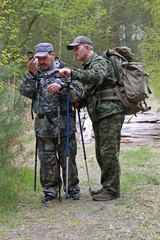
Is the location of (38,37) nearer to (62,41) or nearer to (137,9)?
(62,41)

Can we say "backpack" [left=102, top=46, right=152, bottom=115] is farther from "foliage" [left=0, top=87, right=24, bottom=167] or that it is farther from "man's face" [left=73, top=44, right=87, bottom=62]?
"foliage" [left=0, top=87, right=24, bottom=167]

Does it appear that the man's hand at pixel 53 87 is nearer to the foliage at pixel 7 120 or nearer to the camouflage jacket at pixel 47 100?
the camouflage jacket at pixel 47 100

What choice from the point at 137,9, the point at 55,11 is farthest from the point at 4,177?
the point at 137,9

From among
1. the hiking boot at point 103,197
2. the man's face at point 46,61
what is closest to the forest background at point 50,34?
the man's face at point 46,61

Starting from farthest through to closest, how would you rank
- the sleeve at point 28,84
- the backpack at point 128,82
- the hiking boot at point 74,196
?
the hiking boot at point 74,196 → the sleeve at point 28,84 → the backpack at point 128,82

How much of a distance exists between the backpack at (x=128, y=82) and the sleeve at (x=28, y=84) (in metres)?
1.07

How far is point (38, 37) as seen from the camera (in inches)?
564

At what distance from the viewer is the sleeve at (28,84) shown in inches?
156

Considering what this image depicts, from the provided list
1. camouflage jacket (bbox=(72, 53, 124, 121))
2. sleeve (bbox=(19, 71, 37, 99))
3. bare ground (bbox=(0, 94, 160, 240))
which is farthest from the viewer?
sleeve (bbox=(19, 71, 37, 99))

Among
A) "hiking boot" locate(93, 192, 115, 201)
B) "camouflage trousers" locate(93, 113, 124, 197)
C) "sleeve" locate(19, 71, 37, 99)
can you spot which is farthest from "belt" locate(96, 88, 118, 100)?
"hiking boot" locate(93, 192, 115, 201)

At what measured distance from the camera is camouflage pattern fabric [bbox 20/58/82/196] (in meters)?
4.00

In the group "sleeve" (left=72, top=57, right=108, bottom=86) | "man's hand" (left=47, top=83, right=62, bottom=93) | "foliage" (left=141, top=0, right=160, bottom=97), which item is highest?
"foliage" (left=141, top=0, right=160, bottom=97)

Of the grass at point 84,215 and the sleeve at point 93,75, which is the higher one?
the sleeve at point 93,75

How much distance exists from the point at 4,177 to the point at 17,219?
30.1 inches
